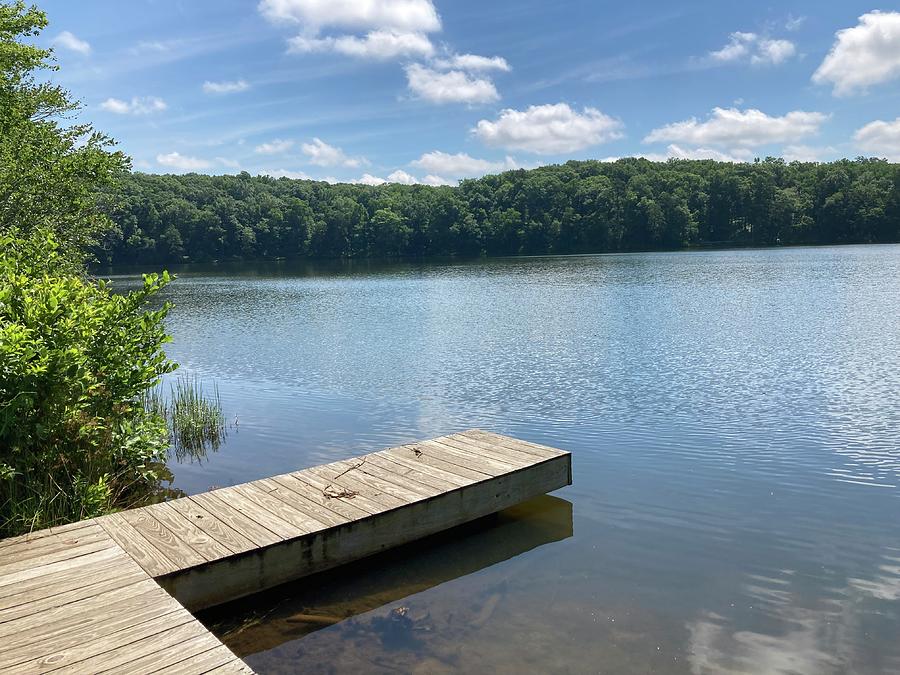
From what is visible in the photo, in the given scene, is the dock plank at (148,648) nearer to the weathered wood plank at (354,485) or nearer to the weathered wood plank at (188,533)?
the weathered wood plank at (188,533)

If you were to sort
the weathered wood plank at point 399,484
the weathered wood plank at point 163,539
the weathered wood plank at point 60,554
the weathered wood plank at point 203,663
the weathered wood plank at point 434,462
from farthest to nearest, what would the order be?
the weathered wood plank at point 434,462 → the weathered wood plank at point 399,484 → the weathered wood plank at point 163,539 → the weathered wood plank at point 60,554 → the weathered wood plank at point 203,663

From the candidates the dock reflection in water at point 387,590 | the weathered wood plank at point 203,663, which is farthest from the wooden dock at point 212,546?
the dock reflection in water at point 387,590

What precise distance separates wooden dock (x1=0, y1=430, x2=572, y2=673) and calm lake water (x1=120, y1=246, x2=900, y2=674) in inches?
16.2

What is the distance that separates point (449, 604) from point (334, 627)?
92 centimetres

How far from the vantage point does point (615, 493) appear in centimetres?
789

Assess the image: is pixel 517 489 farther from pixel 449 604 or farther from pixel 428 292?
pixel 428 292

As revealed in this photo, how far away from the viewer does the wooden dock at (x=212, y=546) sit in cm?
375

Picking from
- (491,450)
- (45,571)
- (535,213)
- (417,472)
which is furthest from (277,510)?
(535,213)

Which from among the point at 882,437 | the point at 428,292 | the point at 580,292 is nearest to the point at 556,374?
the point at 882,437

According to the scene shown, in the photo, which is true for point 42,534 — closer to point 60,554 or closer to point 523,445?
point 60,554

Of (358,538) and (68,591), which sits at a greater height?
(68,591)

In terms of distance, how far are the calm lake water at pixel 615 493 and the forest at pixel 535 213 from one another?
265 ft

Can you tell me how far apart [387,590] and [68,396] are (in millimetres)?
3215

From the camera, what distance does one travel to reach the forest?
9388cm
